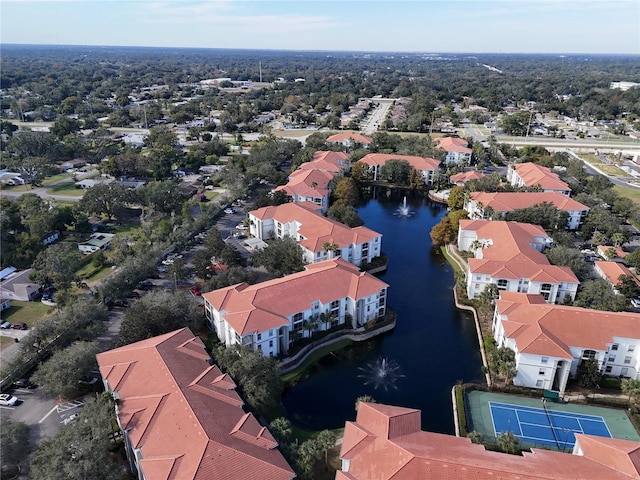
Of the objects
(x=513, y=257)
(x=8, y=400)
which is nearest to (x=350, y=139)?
(x=513, y=257)

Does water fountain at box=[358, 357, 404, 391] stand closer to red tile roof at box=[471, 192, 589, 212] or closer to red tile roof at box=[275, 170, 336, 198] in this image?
red tile roof at box=[471, 192, 589, 212]

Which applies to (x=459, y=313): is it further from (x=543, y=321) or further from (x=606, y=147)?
(x=606, y=147)

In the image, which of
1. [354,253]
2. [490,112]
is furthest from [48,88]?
[354,253]

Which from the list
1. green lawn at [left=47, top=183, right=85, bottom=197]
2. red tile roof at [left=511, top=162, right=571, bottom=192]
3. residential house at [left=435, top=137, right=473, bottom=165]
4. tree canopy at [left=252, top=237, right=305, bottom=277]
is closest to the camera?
tree canopy at [left=252, top=237, right=305, bottom=277]

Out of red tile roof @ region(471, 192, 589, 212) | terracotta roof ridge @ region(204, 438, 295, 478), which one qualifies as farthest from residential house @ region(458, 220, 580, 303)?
terracotta roof ridge @ region(204, 438, 295, 478)

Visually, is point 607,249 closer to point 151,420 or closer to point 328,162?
point 328,162

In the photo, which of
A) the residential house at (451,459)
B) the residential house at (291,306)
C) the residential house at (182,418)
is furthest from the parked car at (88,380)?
the residential house at (451,459)
